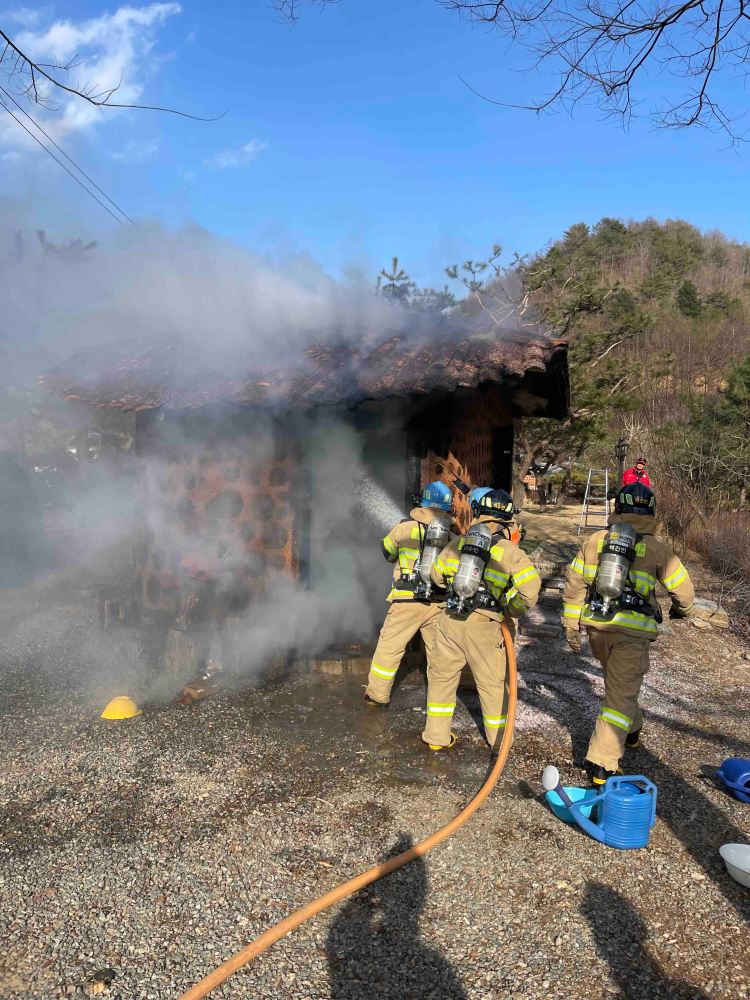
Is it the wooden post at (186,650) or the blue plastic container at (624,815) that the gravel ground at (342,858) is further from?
the wooden post at (186,650)

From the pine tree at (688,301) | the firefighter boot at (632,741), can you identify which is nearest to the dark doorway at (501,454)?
the firefighter boot at (632,741)

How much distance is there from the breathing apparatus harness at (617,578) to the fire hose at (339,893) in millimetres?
891

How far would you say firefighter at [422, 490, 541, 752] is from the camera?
162 inches

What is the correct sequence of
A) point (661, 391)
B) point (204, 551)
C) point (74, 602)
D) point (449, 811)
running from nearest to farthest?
point (449, 811) < point (204, 551) < point (74, 602) < point (661, 391)

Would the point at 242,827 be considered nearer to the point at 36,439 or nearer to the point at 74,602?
the point at 74,602

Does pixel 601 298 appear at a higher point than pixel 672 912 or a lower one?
higher

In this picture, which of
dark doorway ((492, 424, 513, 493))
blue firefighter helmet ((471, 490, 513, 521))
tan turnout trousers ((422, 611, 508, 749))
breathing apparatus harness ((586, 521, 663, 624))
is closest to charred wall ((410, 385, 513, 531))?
dark doorway ((492, 424, 513, 493))

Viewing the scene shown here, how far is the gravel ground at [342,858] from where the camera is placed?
8.11 feet

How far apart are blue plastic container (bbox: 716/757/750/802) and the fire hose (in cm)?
135

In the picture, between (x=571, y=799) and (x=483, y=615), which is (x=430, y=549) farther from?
(x=571, y=799)

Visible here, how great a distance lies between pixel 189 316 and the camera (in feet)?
28.4

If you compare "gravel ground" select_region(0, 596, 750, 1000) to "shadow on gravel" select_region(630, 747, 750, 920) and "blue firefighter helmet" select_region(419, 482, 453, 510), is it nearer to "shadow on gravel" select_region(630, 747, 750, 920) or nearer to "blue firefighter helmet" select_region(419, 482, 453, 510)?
"shadow on gravel" select_region(630, 747, 750, 920)

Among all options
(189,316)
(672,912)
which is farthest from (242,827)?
(189,316)

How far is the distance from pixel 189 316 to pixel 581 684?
6922 millimetres
